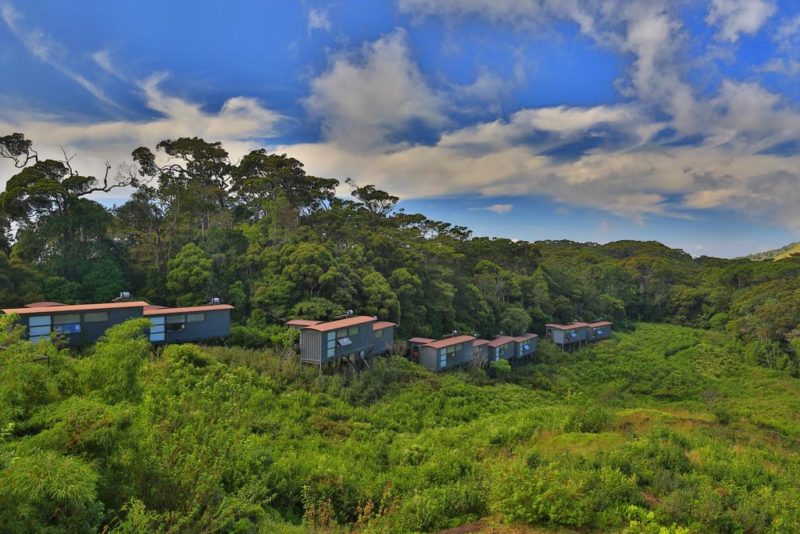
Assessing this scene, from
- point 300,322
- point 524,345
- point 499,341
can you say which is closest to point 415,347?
point 499,341

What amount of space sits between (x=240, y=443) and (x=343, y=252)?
66.8ft

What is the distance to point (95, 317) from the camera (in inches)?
668

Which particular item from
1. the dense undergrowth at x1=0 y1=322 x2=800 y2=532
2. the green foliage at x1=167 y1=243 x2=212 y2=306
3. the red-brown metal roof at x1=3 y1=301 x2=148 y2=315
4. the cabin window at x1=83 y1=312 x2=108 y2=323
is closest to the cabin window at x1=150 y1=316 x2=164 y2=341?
the red-brown metal roof at x1=3 y1=301 x2=148 y2=315

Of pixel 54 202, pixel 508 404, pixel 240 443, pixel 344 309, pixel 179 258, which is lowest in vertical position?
pixel 508 404

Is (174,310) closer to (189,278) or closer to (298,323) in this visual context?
(189,278)

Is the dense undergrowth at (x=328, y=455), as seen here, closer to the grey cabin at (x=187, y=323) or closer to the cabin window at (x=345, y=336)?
the cabin window at (x=345, y=336)

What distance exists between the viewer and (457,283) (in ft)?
118

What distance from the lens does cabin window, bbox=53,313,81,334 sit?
52.9 feet

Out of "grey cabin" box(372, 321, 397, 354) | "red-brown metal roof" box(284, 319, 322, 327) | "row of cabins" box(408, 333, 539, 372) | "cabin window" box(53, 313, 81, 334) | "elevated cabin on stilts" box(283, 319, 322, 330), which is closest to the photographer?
"cabin window" box(53, 313, 81, 334)

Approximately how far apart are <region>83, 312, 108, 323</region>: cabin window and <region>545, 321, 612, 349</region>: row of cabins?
3369 cm

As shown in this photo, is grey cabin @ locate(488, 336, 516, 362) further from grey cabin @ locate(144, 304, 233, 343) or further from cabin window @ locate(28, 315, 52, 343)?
cabin window @ locate(28, 315, 52, 343)

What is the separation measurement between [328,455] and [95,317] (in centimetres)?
1149

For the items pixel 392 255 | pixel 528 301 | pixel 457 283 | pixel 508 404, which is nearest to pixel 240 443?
pixel 508 404

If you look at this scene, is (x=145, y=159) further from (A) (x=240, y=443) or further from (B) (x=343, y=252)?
(A) (x=240, y=443)
